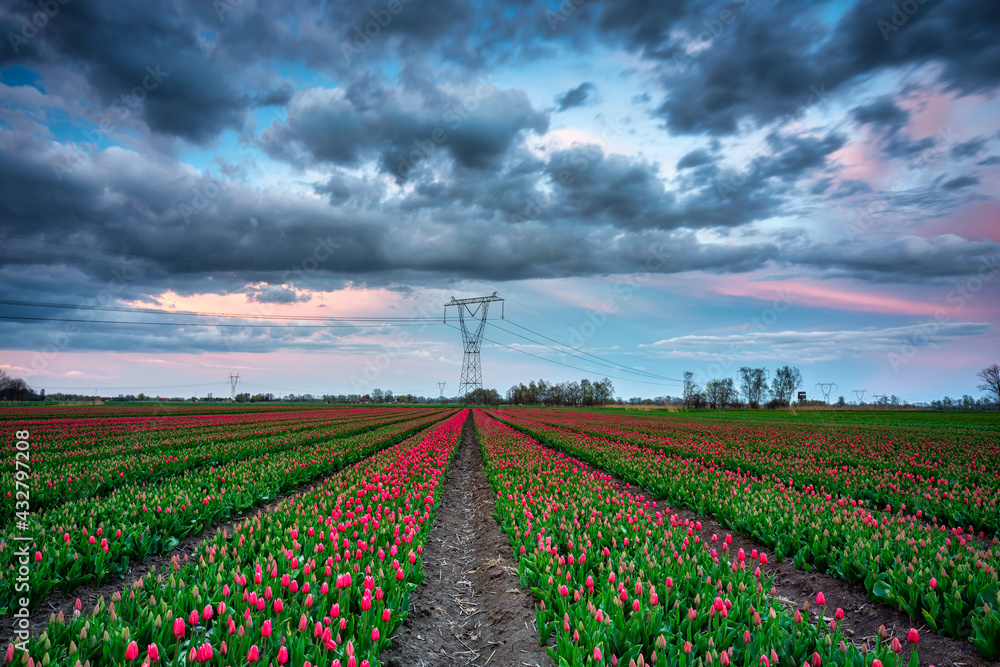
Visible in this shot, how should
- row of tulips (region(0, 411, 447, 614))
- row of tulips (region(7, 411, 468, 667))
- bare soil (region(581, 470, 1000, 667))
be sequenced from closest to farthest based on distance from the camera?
1. row of tulips (region(7, 411, 468, 667))
2. bare soil (region(581, 470, 1000, 667))
3. row of tulips (region(0, 411, 447, 614))

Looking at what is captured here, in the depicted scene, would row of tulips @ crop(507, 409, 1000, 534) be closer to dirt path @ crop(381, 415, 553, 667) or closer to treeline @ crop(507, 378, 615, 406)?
dirt path @ crop(381, 415, 553, 667)

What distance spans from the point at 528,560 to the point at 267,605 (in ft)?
10.8

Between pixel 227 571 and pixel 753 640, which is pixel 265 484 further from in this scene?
pixel 753 640

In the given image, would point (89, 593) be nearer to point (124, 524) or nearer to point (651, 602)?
point (124, 524)

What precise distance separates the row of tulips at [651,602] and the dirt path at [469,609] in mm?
374

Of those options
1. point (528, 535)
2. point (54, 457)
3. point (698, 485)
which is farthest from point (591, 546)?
point (54, 457)

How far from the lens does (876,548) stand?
609 cm

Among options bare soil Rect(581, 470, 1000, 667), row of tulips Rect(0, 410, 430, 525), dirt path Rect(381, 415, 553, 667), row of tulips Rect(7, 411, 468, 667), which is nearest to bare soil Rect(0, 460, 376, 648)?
row of tulips Rect(7, 411, 468, 667)

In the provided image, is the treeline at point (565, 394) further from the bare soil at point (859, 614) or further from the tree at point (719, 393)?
the bare soil at point (859, 614)

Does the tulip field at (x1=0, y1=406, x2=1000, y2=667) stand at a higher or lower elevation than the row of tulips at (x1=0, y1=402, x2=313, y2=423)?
higher

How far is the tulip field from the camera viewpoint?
3.63 meters

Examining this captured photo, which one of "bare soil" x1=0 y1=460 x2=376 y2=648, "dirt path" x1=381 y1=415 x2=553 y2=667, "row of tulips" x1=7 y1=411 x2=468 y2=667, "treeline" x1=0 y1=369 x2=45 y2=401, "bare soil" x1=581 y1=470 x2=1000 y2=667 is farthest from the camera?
"treeline" x1=0 y1=369 x2=45 y2=401

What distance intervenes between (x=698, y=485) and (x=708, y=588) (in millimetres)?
6887

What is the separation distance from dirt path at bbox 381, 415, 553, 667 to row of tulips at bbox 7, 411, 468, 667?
0.41 m
